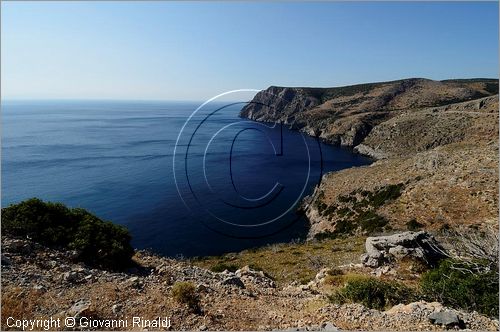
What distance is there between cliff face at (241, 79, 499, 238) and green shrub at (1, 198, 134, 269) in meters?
7.70

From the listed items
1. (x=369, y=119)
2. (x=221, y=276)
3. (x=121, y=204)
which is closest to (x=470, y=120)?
(x=369, y=119)

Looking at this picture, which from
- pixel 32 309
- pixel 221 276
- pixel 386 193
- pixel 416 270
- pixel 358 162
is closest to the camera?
pixel 32 309

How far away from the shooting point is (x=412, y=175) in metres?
45.3

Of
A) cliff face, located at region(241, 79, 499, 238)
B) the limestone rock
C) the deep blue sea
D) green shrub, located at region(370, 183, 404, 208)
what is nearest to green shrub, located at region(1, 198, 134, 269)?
cliff face, located at region(241, 79, 499, 238)

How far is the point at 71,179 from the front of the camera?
63.3m

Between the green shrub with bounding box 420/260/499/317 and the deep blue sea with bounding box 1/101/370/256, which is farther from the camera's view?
the deep blue sea with bounding box 1/101/370/256

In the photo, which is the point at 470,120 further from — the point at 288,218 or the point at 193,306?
the point at 193,306

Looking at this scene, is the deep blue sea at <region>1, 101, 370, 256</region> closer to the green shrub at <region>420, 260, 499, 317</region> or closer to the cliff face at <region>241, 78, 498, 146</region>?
the green shrub at <region>420, 260, 499, 317</region>

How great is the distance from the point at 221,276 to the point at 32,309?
22.5 feet

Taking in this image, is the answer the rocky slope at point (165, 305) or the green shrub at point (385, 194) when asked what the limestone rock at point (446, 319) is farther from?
the green shrub at point (385, 194)
